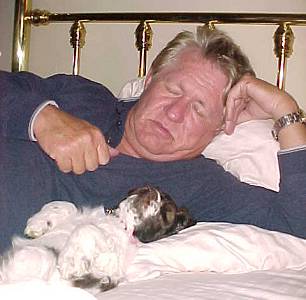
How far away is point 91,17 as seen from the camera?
216cm

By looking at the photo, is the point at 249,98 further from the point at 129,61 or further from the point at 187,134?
the point at 129,61

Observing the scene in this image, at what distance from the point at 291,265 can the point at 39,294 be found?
27.2 inches

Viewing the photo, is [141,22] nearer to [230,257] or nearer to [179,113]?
[179,113]

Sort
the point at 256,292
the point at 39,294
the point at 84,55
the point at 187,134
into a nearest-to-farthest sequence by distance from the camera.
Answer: the point at 39,294 → the point at 256,292 → the point at 187,134 → the point at 84,55

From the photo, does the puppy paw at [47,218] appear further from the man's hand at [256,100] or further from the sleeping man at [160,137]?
the man's hand at [256,100]

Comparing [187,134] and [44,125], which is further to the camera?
[187,134]

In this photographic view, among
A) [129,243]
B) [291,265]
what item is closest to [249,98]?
[291,265]

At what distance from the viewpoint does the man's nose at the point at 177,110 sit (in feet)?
5.01

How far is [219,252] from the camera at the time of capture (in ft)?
4.25

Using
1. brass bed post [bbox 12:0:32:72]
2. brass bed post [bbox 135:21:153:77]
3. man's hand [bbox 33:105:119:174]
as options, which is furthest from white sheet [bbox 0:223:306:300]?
brass bed post [bbox 12:0:32:72]

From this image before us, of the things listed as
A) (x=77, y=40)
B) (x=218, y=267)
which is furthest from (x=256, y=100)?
(x=77, y=40)

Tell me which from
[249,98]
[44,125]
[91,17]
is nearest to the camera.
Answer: [44,125]

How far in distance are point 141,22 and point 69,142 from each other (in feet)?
2.92

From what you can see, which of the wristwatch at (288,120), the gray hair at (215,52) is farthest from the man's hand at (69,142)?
the wristwatch at (288,120)
